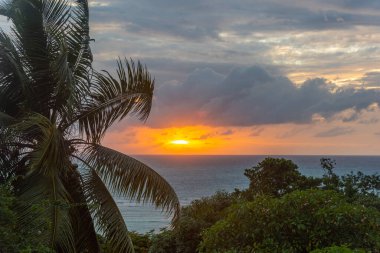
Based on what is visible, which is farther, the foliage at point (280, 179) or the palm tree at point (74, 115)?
the foliage at point (280, 179)

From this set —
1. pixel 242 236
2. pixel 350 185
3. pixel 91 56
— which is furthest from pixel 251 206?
pixel 350 185

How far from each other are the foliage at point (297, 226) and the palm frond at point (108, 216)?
3058 mm

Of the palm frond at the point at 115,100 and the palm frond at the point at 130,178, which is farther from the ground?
the palm frond at the point at 115,100

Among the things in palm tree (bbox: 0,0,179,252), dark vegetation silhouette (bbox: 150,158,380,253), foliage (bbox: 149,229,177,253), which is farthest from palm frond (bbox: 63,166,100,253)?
dark vegetation silhouette (bbox: 150,158,380,253)

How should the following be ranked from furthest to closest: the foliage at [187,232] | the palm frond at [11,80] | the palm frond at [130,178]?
the foliage at [187,232]
the palm frond at [130,178]
the palm frond at [11,80]

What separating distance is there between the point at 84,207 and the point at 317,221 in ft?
20.0

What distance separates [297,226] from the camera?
10297 mm

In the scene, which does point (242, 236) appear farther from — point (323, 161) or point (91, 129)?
point (323, 161)


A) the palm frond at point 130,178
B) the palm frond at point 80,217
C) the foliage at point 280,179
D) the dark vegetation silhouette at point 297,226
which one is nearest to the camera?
the dark vegetation silhouette at point 297,226

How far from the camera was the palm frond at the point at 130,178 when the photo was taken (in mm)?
13656

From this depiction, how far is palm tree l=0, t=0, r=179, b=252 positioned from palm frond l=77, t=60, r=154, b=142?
24mm

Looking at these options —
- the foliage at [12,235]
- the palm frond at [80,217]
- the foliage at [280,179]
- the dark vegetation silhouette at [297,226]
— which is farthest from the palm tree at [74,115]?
the foliage at [280,179]

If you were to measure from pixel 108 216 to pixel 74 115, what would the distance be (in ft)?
8.38

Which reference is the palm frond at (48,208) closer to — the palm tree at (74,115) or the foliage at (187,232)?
the palm tree at (74,115)
